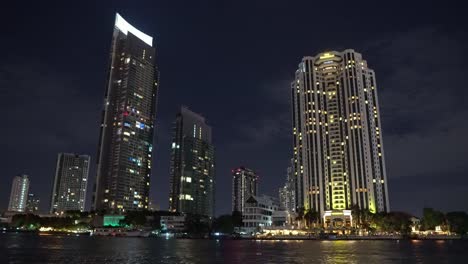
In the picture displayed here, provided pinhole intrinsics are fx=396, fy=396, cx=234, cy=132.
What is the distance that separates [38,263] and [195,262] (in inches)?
952

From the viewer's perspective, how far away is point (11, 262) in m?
A: 61.2

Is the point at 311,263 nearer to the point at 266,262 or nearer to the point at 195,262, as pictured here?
the point at 266,262

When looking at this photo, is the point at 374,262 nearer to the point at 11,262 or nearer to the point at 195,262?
the point at 195,262

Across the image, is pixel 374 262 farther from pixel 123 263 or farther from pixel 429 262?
pixel 123 263

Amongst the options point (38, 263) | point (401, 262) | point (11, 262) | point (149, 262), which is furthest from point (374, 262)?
point (11, 262)

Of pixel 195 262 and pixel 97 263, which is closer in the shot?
pixel 97 263

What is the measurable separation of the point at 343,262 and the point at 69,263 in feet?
145

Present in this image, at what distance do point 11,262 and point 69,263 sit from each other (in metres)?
9.06

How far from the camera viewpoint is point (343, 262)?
66375 millimetres

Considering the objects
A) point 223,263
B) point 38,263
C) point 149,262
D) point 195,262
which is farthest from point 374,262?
point 38,263

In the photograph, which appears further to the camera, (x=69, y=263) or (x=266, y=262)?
(x=266, y=262)

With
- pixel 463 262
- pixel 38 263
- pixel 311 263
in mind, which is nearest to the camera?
pixel 38 263

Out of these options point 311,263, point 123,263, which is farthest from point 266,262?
point 123,263

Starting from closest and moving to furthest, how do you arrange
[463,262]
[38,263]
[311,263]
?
[38,263] → [311,263] → [463,262]
